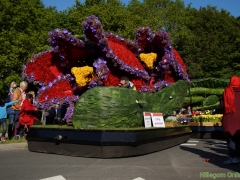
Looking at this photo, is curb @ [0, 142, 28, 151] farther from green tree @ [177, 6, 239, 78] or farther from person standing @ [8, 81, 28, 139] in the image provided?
green tree @ [177, 6, 239, 78]

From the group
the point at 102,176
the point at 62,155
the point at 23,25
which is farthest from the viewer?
the point at 23,25

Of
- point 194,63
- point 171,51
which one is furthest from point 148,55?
point 194,63

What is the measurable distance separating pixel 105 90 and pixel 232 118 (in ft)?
9.16

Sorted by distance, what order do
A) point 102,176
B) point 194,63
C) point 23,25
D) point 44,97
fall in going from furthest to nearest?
1. point 194,63
2. point 23,25
3. point 44,97
4. point 102,176

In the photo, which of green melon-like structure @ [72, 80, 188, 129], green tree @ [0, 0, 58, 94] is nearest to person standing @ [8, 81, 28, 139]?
green melon-like structure @ [72, 80, 188, 129]

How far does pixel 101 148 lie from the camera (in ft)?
23.9

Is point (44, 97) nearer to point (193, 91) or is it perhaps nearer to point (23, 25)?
point (193, 91)

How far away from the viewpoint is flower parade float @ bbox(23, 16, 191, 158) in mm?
7594

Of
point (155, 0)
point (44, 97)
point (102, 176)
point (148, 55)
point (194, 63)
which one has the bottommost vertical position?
point (102, 176)

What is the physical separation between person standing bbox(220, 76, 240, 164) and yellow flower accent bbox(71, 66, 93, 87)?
4029mm

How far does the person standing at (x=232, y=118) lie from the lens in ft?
22.2

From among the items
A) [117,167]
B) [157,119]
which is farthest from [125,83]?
[117,167]

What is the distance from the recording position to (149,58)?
34.3ft

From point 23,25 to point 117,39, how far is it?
65.3 ft
